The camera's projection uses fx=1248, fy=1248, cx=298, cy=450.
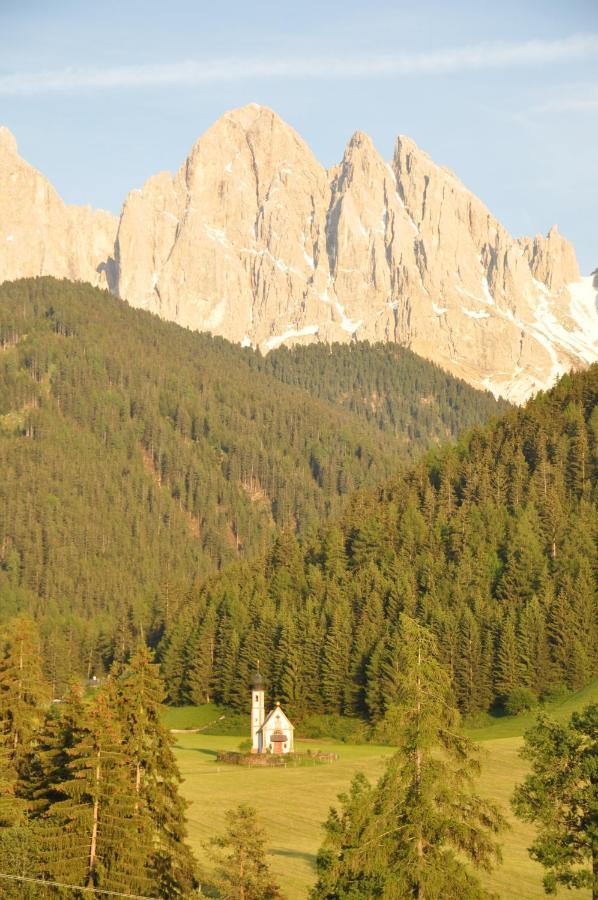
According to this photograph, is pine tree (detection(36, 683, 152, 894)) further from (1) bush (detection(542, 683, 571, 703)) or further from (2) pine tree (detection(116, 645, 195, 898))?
(1) bush (detection(542, 683, 571, 703))

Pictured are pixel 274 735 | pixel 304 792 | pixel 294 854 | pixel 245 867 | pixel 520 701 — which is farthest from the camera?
pixel 520 701

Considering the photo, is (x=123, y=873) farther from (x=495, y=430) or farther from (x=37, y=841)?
(x=495, y=430)

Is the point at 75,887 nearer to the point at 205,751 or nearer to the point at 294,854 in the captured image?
the point at 294,854

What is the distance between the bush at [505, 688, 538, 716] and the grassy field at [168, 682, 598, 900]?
7.14 feet

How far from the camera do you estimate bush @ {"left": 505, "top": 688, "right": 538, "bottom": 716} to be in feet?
410

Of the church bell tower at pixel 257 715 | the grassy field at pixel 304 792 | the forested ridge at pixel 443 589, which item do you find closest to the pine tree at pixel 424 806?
the grassy field at pixel 304 792

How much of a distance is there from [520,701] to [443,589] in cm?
2438

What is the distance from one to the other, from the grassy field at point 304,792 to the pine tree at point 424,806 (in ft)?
5.40

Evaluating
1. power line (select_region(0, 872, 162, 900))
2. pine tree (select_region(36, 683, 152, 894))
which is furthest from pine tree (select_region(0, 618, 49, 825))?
power line (select_region(0, 872, 162, 900))

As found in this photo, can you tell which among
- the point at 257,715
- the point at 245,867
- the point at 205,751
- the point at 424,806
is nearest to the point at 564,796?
the point at 424,806

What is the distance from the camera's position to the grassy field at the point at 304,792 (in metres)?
62.8

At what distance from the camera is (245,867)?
2184 inches

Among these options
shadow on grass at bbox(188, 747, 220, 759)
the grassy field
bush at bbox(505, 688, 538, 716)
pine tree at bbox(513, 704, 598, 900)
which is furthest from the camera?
bush at bbox(505, 688, 538, 716)

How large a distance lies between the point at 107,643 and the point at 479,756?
153734 millimetres
